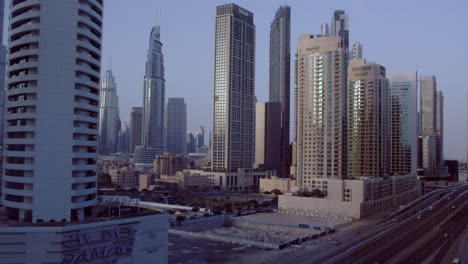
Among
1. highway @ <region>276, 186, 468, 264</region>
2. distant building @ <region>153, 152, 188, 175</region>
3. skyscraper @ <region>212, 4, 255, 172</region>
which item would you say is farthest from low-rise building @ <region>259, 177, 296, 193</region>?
distant building @ <region>153, 152, 188, 175</region>

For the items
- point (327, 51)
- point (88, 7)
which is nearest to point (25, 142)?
point (88, 7)

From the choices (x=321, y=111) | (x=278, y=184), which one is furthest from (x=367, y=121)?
(x=278, y=184)

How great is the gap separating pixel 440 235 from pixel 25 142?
59585 millimetres

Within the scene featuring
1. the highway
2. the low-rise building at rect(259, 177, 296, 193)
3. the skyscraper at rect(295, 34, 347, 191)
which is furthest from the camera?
the low-rise building at rect(259, 177, 296, 193)

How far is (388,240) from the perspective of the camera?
2340 inches

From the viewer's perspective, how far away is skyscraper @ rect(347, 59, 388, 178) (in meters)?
124

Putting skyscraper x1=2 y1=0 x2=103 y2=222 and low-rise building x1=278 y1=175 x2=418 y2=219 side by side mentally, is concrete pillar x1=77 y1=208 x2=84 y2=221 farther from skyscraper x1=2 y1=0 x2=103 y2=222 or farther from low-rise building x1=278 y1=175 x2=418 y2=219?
low-rise building x1=278 y1=175 x2=418 y2=219

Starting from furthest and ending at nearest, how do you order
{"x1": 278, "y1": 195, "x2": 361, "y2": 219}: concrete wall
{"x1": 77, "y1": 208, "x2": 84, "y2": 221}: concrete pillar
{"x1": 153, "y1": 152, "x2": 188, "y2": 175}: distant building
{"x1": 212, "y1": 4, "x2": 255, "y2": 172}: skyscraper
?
{"x1": 153, "y1": 152, "x2": 188, "y2": 175}: distant building
{"x1": 212, "y1": 4, "x2": 255, "y2": 172}: skyscraper
{"x1": 278, "y1": 195, "x2": 361, "y2": 219}: concrete wall
{"x1": 77, "y1": 208, "x2": 84, "y2": 221}: concrete pillar

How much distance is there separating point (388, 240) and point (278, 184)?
71.8 meters

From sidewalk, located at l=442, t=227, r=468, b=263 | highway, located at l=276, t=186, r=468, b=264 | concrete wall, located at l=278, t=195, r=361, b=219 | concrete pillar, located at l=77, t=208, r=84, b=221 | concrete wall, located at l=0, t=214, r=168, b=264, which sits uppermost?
concrete pillar, located at l=77, t=208, r=84, b=221

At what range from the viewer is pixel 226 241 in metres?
61.7

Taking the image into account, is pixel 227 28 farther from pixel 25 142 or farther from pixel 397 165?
A: pixel 25 142

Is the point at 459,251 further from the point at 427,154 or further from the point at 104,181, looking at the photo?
the point at 427,154

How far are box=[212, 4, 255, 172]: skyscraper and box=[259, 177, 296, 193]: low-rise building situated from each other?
1946 centimetres
